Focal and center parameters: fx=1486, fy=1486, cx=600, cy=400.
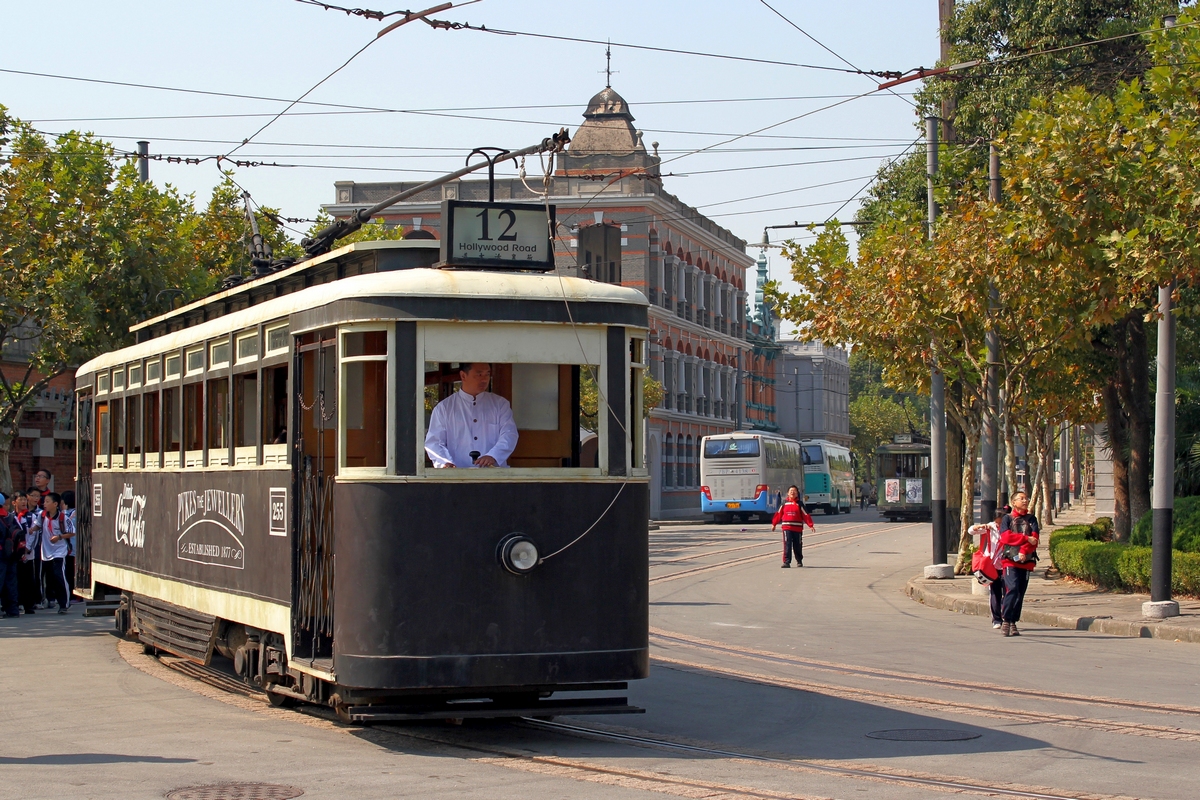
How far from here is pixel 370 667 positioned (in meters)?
9.07

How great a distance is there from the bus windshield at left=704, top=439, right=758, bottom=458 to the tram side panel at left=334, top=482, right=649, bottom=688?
159 feet

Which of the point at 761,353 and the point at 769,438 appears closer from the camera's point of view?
the point at 769,438

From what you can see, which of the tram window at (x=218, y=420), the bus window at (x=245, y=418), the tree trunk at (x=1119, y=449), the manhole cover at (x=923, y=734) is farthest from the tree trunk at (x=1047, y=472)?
the bus window at (x=245, y=418)

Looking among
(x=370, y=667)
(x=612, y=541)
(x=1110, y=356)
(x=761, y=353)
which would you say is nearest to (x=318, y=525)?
(x=370, y=667)

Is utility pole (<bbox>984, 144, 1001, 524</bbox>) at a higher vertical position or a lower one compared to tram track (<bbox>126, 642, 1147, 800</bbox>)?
higher

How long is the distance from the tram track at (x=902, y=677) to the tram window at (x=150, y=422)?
608 centimetres

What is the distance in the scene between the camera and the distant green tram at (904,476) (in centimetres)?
6075

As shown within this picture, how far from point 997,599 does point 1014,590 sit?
75 cm

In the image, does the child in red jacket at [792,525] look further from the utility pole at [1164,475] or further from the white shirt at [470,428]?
the white shirt at [470,428]

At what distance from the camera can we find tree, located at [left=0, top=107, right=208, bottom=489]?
86.0 feet

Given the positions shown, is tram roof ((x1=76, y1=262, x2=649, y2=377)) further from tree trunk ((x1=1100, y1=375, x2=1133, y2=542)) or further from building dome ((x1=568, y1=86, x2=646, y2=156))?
building dome ((x1=568, y1=86, x2=646, y2=156))

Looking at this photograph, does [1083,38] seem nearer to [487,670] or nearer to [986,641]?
[986,641]

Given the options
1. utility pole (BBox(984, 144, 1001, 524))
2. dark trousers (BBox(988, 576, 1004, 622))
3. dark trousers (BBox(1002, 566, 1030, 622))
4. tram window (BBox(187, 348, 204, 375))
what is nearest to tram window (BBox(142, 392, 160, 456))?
tram window (BBox(187, 348, 204, 375))

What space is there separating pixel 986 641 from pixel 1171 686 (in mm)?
4178
